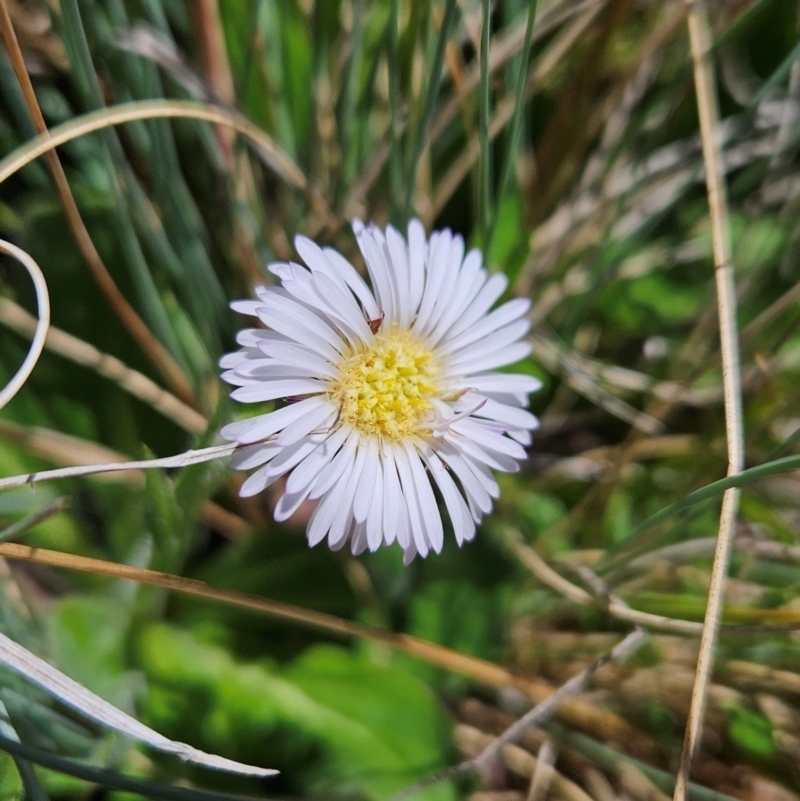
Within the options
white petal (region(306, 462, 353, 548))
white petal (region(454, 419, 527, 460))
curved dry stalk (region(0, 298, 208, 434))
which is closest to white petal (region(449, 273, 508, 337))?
white petal (region(454, 419, 527, 460))

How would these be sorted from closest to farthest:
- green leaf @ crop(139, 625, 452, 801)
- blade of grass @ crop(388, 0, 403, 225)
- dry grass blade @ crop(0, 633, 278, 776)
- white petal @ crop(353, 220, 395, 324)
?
1. dry grass blade @ crop(0, 633, 278, 776)
2. white petal @ crop(353, 220, 395, 324)
3. blade of grass @ crop(388, 0, 403, 225)
4. green leaf @ crop(139, 625, 452, 801)

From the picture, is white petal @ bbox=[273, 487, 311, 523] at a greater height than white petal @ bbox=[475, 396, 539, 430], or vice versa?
white petal @ bbox=[475, 396, 539, 430]

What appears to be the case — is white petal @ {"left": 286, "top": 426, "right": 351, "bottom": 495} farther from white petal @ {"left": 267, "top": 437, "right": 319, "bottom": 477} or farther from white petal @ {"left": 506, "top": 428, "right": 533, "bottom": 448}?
white petal @ {"left": 506, "top": 428, "right": 533, "bottom": 448}

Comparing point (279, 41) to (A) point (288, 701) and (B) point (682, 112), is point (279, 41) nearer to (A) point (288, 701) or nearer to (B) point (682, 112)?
(B) point (682, 112)

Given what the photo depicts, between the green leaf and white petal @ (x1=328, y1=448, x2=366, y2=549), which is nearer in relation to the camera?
white petal @ (x1=328, y1=448, x2=366, y2=549)

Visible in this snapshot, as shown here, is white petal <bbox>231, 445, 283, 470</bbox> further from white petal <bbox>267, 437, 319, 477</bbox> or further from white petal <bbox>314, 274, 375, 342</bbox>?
white petal <bbox>314, 274, 375, 342</bbox>

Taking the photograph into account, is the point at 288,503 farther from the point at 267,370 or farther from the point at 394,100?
the point at 394,100

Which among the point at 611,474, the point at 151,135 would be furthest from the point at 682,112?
the point at 151,135

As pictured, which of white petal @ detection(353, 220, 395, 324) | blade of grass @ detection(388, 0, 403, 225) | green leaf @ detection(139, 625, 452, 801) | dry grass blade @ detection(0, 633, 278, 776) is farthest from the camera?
green leaf @ detection(139, 625, 452, 801)

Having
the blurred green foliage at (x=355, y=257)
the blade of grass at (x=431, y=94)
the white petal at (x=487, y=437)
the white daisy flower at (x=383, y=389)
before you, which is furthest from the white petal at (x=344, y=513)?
the blade of grass at (x=431, y=94)

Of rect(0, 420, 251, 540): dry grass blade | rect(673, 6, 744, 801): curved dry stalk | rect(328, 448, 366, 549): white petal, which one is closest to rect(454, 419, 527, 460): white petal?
rect(328, 448, 366, 549): white petal

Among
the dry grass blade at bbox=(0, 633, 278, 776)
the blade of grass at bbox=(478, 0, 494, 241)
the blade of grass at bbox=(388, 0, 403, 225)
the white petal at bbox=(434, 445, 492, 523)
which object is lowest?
the dry grass blade at bbox=(0, 633, 278, 776)
